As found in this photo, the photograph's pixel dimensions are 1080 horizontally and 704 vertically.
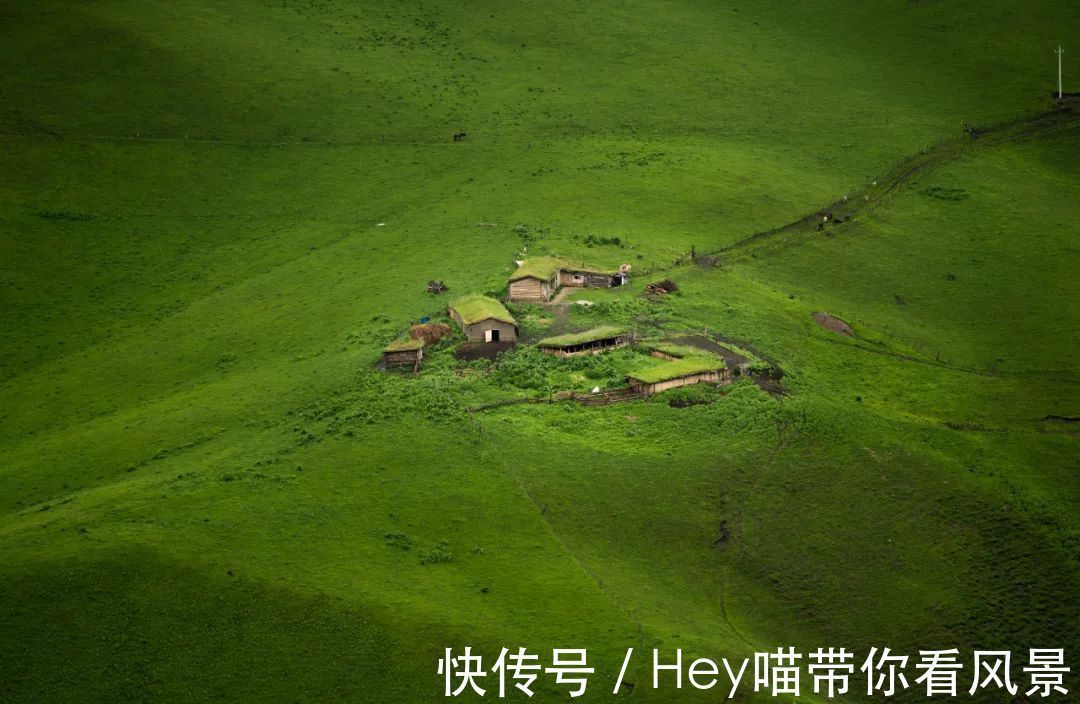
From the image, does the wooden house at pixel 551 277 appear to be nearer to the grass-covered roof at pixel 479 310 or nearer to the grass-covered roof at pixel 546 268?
the grass-covered roof at pixel 546 268

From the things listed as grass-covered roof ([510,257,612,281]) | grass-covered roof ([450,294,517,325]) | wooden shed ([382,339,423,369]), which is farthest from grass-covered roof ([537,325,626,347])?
wooden shed ([382,339,423,369])

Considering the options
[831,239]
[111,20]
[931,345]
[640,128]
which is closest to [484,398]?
[931,345]

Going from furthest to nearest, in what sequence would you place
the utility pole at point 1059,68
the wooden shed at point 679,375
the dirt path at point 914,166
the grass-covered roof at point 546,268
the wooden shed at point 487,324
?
the utility pole at point 1059,68 → the dirt path at point 914,166 → the grass-covered roof at point 546,268 → the wooden shed at point 487,324 → the wooden shed at point 679,375

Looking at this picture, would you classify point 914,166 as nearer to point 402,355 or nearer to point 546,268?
point 546,268

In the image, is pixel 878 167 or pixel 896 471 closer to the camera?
pixel 896 471

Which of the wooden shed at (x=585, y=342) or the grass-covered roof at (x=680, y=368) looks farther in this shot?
the wooden shed at (x=585, y=342)

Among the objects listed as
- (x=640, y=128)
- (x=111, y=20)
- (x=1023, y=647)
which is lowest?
(x=1023, y=647)

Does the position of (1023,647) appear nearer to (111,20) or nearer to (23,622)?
(23,622)

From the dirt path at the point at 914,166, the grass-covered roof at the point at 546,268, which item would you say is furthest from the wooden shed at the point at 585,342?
the dirt path at the point at 914,166
